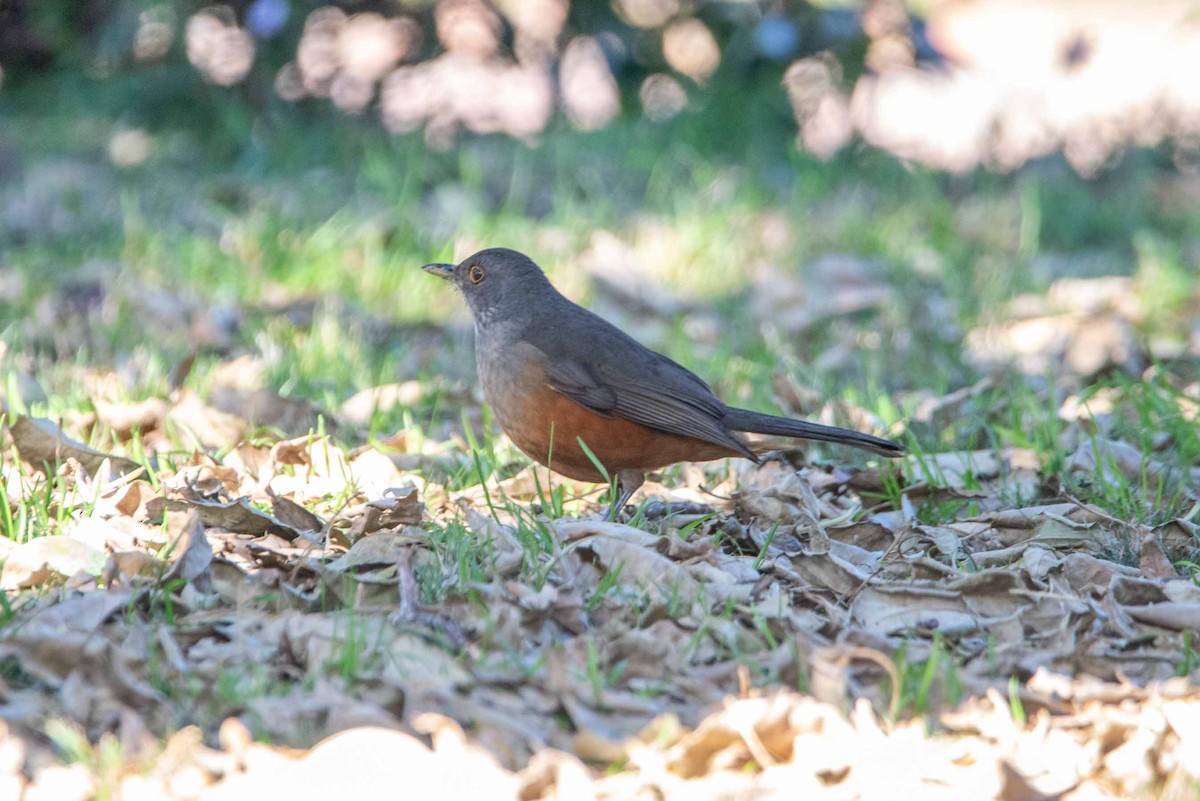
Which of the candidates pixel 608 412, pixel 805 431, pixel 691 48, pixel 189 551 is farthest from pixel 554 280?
pixel 189 551

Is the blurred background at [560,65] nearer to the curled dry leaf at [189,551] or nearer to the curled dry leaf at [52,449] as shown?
the curled dry leaf at [52,449]

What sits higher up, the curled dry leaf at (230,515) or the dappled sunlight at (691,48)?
the dappled sunlight at (691,48)

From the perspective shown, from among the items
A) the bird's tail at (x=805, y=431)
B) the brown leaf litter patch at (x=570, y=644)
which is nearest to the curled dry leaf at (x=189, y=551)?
the brown leaf litter patch at (x=570, y=644)

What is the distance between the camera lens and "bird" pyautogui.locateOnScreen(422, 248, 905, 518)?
15.3 feet

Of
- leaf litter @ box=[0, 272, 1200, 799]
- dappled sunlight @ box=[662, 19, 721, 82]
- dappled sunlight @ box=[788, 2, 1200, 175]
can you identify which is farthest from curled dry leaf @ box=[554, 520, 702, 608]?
dappled sunlight @ box=[662, 19, 721, 82]

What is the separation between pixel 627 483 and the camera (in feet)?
15.6

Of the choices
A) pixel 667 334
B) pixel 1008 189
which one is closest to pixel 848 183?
pixel 1008 189

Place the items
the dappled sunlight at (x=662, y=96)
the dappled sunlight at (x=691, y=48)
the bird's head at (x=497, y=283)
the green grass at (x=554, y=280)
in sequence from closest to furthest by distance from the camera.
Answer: the green grass at (x=554, y=280) < the bird's head at (x=497, y=283) < the dappled sunlight at (x=691, y=48) < the dappled sunlight at (x=662, y=96)

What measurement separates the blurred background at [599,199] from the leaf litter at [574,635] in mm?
1061

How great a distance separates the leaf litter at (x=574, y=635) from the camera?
9.07ft

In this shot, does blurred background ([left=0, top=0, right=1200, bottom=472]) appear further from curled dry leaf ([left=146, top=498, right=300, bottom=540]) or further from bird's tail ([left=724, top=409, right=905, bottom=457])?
curled dry leaf ([left=146, top=498, right=300, bottom=540])

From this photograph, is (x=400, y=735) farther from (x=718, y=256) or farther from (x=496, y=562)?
(x=718, y=256)

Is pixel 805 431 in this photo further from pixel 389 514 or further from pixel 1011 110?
pixel 1011 110

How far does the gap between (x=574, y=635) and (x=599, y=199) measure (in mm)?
5671
